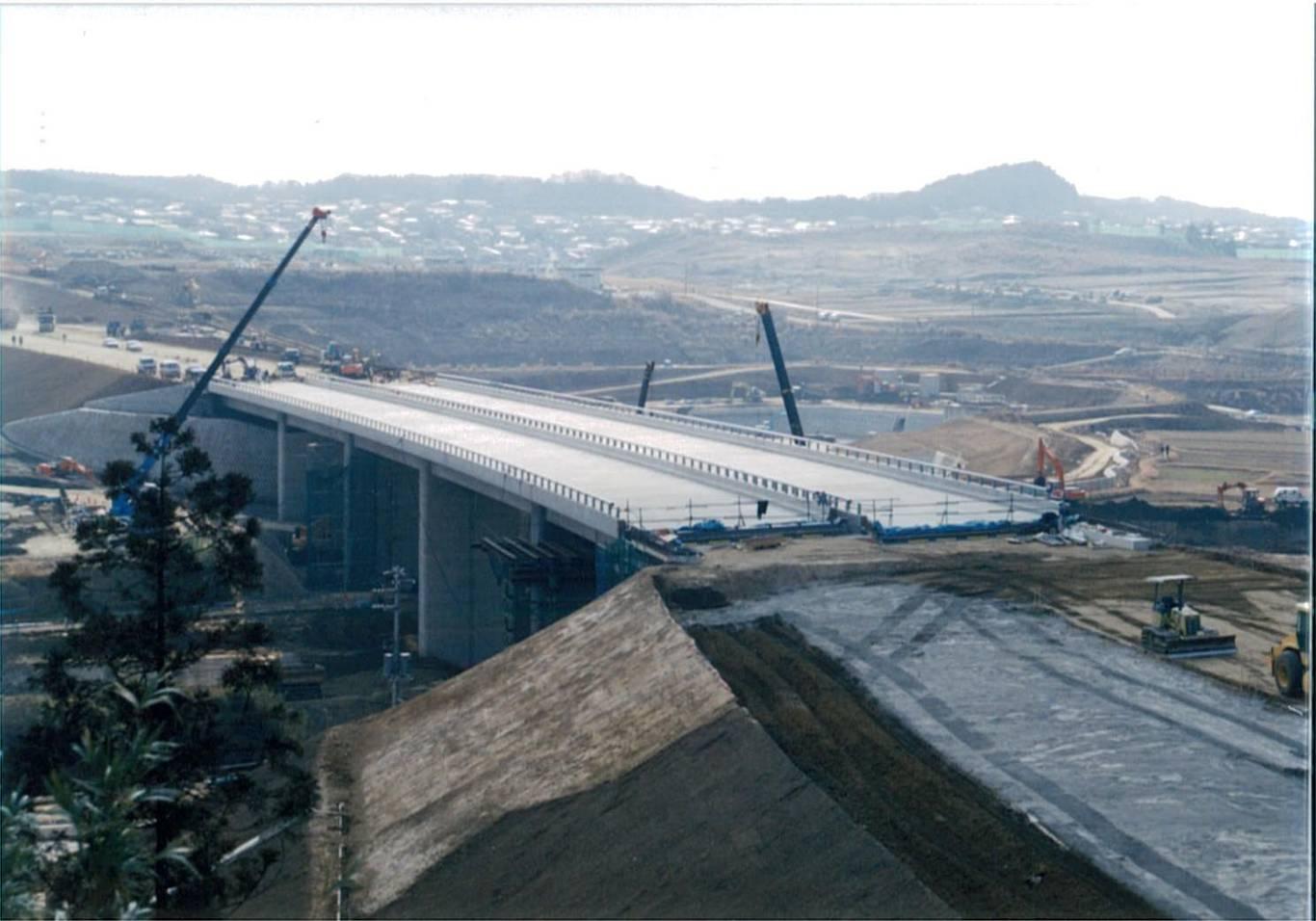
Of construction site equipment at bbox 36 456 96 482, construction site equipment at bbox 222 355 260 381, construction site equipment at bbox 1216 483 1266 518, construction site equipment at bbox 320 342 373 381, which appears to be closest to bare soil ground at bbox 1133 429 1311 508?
construction site equipment at bbox 1216 483 1266 518

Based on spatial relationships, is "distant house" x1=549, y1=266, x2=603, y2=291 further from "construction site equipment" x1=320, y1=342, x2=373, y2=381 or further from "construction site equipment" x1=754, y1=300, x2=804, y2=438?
"construction site equipment" x1=754, y1=300, x2=804, y2=438

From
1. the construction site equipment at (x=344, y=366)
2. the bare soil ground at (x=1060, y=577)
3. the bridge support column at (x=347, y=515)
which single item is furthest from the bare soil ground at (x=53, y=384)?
the bare soil ground at (x=1060, y=577)

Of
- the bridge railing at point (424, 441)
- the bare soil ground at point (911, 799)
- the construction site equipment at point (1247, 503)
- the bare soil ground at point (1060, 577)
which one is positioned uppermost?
the bare soil ground at point (1060, 577)

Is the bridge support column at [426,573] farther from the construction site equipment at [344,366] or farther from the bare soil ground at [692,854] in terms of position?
the construction site equipment at [344,366]

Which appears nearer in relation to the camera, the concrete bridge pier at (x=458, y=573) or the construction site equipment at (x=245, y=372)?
the concrete bridge pier at (x=458, y=573)

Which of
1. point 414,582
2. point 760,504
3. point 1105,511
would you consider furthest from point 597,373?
point 760,504

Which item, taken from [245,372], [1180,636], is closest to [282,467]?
[245,372]
